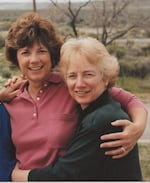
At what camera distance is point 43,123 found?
1.33 meters

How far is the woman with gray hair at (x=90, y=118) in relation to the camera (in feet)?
3.92

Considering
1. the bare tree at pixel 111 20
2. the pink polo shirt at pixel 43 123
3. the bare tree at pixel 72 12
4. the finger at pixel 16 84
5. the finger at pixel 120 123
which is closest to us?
the finger at pixel 120 123

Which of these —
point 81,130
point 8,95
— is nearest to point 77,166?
point 81,130

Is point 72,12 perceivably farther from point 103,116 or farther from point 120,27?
point 103,116

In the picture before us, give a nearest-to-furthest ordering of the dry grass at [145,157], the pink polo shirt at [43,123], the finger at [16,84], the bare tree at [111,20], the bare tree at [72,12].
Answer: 1. the pink polo shirt at [43,123]
2. the finger at [16,84]
3. the bare tree at [72,12]
4. the bare tree at [111,20]
5. the dry grass at [145,157]

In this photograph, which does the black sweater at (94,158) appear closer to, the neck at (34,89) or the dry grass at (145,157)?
the neck at (34,89)

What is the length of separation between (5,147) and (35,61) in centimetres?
34

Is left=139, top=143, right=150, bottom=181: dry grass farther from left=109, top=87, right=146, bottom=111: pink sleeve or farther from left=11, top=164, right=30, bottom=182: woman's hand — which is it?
left=11, top=164, right=30, bottom=182: woman's hand

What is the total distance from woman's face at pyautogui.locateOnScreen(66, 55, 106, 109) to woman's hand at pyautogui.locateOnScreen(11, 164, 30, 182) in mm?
316

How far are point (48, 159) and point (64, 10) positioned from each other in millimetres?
1084

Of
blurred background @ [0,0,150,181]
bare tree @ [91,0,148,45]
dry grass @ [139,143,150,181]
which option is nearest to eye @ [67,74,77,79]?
blurred background @ [0,0,150,181]

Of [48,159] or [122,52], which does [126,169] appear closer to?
[48,159]


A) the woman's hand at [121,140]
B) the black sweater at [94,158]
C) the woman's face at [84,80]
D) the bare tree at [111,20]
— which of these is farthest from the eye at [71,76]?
the bare tree at [111,20]

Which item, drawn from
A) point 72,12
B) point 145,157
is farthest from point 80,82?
point 145,157
